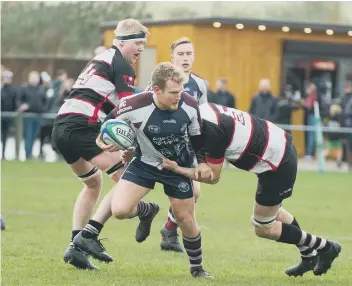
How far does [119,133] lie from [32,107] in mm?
16573

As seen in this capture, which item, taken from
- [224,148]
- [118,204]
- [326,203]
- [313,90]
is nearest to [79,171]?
[118,204]

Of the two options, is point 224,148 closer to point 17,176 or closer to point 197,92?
point 197,92

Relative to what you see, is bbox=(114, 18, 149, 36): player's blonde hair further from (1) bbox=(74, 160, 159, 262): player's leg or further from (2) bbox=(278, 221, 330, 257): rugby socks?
(2) bbox=(278, 221, 330, 257): rugby socks

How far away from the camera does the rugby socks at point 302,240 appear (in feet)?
29.0

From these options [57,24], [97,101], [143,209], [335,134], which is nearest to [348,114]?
[335,134]

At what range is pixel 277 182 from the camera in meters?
8.56

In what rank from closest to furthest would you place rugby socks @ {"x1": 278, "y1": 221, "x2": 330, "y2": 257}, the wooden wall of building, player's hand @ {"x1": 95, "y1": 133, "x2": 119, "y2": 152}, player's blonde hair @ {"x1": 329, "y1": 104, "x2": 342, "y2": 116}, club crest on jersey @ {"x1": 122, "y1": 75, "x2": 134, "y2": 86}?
player's hand @ {"x1": 95, "y1": 133, "x2": 119, "y2": 152}
rugby socks @ {"x1": 278, "y1": 221, "x2": 330, "y2": 257}
club crest on jersey @ {"x1": 122, "y1": 75, "x2": 134, "y2": 86}
player's blonde hair @ {"x1": 329, "y1": 104, "x2": 342, "y2": 116}
the wooden wall of building

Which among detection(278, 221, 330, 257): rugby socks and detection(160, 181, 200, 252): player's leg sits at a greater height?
detection(278, 221, 330, 257): rugby socks

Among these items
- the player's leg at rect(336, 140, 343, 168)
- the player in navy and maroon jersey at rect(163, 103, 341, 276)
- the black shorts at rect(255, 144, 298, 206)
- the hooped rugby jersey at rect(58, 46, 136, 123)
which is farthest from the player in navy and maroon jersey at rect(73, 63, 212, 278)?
the player's leg at rect(336, 140, 343, 168)

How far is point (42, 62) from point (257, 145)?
112 feet

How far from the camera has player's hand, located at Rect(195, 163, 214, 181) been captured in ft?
27.5

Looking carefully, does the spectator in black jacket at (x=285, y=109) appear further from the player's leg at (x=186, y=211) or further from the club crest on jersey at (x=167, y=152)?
the club crest on jersey at (x=167, y=152)

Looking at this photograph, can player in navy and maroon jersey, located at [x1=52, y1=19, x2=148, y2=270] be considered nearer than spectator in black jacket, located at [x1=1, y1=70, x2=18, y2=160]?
Yes

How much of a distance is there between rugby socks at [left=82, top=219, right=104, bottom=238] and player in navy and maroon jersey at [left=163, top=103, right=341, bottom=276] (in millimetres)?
993
